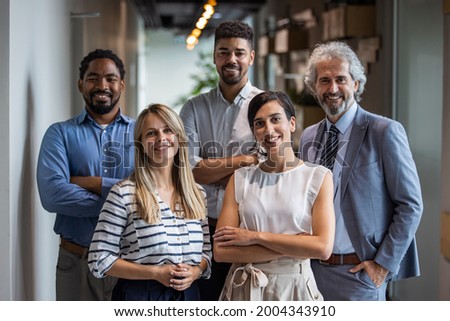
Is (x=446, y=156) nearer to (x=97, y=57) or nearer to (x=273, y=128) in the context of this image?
(x=273, y=128)

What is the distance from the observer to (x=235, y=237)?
7.78ft

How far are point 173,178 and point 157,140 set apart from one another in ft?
0.50

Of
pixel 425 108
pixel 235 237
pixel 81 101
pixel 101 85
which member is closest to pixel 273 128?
pixel 235 237

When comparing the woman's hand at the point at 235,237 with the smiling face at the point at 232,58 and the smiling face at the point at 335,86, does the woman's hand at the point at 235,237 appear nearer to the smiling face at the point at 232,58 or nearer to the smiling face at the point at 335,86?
the smiling face at the point at 335,86

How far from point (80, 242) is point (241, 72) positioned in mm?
968

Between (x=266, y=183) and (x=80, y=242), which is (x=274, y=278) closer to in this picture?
(x=266, y=183)

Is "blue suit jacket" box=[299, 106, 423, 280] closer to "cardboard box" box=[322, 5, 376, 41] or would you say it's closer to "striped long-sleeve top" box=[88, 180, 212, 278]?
"striped long-sleeve top" box=[88, 180, 212, 278]

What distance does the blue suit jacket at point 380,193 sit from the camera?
269 centimetres

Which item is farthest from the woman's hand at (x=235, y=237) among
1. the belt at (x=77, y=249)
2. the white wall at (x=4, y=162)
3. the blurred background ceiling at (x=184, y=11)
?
the blurred background ceiling at (x=184, y=11)

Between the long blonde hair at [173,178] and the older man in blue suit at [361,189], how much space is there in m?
0.56

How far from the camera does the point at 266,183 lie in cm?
243

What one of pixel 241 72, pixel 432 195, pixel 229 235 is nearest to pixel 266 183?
pixel 229 235

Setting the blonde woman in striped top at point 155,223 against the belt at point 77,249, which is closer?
the blonde woman in striped top at point 155,223

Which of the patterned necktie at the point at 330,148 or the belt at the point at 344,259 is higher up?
the patterned necktie at the point at 330,148
